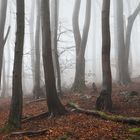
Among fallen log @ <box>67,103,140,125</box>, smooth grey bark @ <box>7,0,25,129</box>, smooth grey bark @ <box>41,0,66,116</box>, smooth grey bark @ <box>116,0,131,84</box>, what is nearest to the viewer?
fallen log @ <box>67,103,140,125</box>

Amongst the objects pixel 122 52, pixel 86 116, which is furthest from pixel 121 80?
pixel 86 116

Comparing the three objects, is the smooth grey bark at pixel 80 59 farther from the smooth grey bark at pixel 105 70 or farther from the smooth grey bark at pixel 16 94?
the smooth grey bark at pixel 16 94

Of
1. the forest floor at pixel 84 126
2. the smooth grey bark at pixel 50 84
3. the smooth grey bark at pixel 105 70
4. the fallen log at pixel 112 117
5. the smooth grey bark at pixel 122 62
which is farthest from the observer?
the smooth grey bark at pixel 122 62

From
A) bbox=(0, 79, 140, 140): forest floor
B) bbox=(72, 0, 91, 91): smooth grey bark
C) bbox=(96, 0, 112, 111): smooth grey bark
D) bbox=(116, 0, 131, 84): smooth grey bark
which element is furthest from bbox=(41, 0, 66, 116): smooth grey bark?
bbox=(116, 0, 131, 84): smooth grey bark

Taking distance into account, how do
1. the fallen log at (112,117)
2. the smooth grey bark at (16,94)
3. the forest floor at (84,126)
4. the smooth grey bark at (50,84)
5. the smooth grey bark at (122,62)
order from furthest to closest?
the smooth grey bark at (122,62)
the smooth grey bark at (50,84)
the smooth grey bark at (16,94)
the fallen log at (112,117)
the forest floor at (84,126)

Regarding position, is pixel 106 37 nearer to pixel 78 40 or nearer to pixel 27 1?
pixel 78 40

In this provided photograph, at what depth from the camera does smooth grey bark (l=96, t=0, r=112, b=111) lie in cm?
1263

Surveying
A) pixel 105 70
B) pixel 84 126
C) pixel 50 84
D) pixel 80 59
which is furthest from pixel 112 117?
pixel 80 59

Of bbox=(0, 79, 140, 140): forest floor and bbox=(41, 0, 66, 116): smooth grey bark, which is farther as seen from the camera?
bbox=(41, 0, 66, 116): smooth grey bark

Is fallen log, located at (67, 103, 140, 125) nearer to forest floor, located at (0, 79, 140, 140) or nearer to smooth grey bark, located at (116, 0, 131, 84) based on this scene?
forest floor, located at (0, 79, 140, 140)

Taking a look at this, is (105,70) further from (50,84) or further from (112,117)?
(112,117)

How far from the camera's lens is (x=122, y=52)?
71.3ft

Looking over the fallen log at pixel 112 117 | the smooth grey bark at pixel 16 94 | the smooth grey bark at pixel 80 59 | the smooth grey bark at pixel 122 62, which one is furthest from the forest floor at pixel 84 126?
the smooth grey bark at pixel 122 62

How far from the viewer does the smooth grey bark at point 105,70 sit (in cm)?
1263
